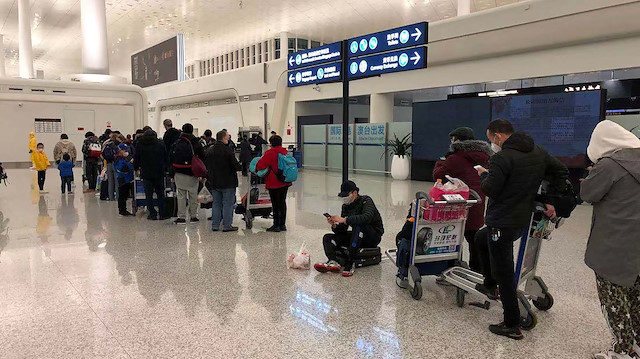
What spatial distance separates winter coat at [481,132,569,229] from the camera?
2973 millimetres

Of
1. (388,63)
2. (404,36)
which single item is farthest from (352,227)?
(404,36)

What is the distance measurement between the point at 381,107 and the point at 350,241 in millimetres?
12751

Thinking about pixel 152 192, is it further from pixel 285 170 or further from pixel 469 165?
pixel 469 165

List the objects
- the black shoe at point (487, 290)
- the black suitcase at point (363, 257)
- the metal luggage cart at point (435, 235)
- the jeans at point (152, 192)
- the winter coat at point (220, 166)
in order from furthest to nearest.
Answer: the jeans at point (152, 192)
the winter coat at point (220, 166)
the black suitcase at point (363, 257)
the metal luggage cart at point (435, 235)
the black shoe at point (487, 290)

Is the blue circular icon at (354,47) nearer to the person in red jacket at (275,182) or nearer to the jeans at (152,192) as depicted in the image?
the person in red jacket at (275,182)

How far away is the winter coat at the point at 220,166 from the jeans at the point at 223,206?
135 mm

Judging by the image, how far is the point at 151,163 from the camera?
7.48 m

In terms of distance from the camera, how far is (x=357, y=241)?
4.59 m

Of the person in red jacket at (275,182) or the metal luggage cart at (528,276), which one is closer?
the metal luggage cart at (528,276)

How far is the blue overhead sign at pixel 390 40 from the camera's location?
7.90 meters

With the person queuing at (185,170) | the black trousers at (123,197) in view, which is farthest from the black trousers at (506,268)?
the black trousers at (123,197)

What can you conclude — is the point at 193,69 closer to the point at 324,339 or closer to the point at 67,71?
the point at 67,71

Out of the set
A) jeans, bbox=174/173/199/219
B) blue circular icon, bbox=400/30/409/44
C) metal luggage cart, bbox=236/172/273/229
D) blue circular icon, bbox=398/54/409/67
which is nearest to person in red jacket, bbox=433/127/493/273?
metal luggage cart, bbox=236/172/273/229

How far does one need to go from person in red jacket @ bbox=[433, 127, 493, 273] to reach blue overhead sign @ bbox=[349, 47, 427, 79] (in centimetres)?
401
